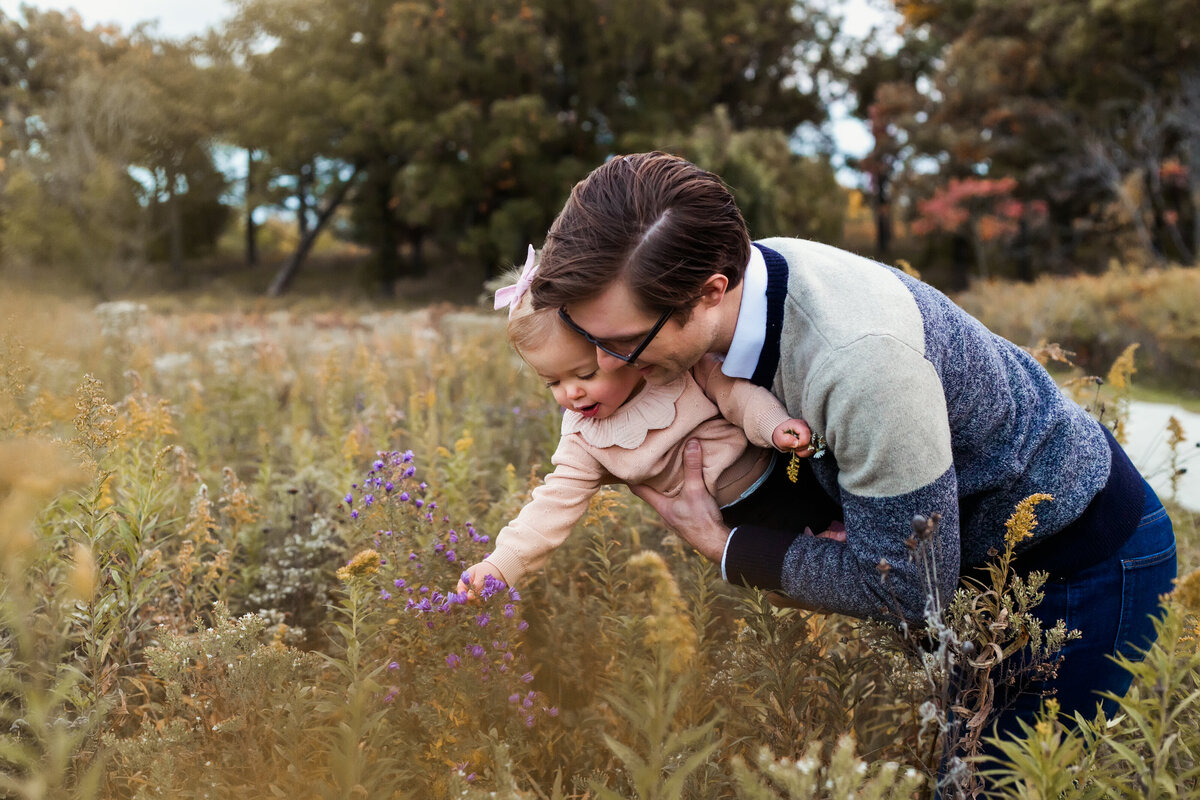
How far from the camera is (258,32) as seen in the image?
99.2 feet

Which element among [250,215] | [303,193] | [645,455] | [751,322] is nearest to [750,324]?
[751,322]

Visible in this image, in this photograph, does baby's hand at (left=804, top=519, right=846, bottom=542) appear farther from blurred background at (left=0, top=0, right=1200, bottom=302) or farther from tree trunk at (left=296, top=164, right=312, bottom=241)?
tree trunk at (left=296, top=164, right=312, bottom=241)

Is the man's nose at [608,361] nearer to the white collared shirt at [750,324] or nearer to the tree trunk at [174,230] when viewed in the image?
the white collared shirt at [750,324]

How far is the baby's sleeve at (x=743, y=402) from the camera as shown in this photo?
6.20 feet

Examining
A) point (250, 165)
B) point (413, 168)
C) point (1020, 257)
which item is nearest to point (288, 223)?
point (250, 165)

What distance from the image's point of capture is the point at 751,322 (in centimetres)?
185

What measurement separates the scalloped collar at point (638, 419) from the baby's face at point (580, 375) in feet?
0.10

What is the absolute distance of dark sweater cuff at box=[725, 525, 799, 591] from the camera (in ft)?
6.16

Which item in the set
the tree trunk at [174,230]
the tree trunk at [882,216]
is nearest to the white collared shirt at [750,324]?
the tree trunk at [882,216]

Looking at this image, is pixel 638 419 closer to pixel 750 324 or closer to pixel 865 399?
pixel 750 324

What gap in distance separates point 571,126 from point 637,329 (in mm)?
26381

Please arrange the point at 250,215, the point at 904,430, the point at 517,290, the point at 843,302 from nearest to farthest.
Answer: the point at 904,430, the point at 843,302, the point at 517,290, the point at 250,215

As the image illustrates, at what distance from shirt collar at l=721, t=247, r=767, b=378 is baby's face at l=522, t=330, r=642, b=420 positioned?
10.7 inches

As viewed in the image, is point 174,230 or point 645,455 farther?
point 174,230
